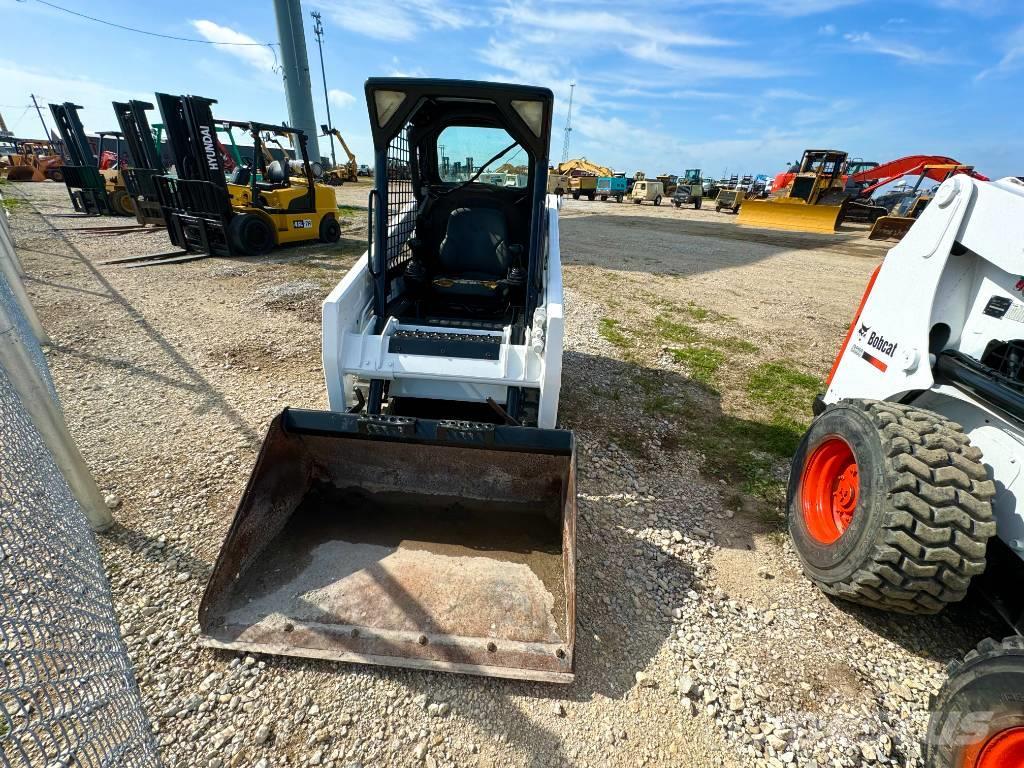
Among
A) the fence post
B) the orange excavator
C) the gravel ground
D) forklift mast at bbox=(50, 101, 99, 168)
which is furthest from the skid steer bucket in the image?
the orange excavator

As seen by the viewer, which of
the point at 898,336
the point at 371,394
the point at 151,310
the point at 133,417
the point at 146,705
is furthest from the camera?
the point at 151,310

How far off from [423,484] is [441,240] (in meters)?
A: 2.49

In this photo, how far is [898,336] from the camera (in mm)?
2502

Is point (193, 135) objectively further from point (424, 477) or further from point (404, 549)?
point (404, 549)

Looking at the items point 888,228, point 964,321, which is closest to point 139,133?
point 964,321

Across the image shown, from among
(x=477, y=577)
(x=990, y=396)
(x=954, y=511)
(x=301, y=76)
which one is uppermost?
(x=301, y=76)

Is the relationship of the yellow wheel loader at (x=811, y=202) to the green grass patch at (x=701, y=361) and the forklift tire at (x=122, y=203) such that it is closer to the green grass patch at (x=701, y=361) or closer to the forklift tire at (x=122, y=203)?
the green grass patch at (x=701, y=361)

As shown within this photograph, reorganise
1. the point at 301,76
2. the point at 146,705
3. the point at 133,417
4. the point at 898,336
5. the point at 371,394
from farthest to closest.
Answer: the point at 301,76, the point at 133,417, the point at 371,394, the point at 898,336, the point at 146,705

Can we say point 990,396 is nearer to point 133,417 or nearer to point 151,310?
point 133,417

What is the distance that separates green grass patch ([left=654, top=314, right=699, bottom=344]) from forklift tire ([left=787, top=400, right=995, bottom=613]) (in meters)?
3.80

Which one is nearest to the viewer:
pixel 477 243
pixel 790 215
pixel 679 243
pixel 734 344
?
pixel 477 243

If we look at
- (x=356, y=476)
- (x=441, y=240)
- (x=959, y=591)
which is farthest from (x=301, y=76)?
(x=959, y=591)

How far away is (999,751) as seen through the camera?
4.82 ft

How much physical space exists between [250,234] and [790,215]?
2029 centimetres
